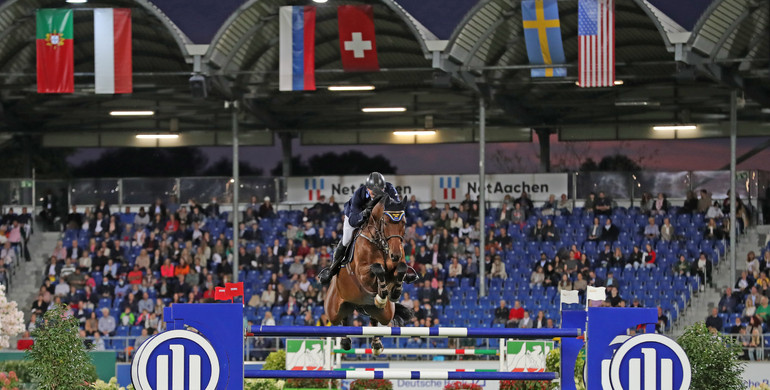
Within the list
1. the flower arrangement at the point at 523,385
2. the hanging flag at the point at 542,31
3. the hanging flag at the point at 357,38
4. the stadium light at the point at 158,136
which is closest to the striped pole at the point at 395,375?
the flower arrangement at the point at 523,385

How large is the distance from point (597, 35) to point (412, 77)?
702 cm

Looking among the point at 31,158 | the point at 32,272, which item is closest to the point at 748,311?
the point at 32,272

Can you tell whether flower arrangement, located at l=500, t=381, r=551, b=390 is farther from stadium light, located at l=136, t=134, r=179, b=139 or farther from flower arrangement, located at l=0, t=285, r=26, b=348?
stadium light, located at l=136, t=134, r=179, b=139

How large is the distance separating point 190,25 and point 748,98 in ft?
→ 41.6

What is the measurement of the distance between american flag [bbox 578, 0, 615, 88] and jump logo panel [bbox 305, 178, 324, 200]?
1057cm

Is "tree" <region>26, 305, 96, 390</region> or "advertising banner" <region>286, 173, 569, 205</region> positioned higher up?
"advertising banner" <region>286, 173, 569, 205</region>

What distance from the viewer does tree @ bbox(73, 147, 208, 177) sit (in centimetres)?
3638

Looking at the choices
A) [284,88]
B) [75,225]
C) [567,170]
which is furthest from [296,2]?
[567,170]

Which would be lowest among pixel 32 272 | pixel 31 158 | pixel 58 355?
pixel 32 272

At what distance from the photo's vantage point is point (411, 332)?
9.59 m

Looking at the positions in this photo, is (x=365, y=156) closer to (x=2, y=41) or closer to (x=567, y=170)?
(x=567, y=170)

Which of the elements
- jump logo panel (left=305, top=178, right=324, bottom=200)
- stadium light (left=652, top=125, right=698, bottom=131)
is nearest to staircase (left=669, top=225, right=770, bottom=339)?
stadium light (left=652, top=125, right=698, bottom=131)

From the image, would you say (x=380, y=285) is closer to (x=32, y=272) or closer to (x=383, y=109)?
(x=32, y=272)

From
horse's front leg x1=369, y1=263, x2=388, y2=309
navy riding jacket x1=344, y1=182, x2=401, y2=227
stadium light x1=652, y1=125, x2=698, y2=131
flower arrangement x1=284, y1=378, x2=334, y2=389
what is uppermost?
stadium light x1=652, y1=125, x2=698, y2=131
